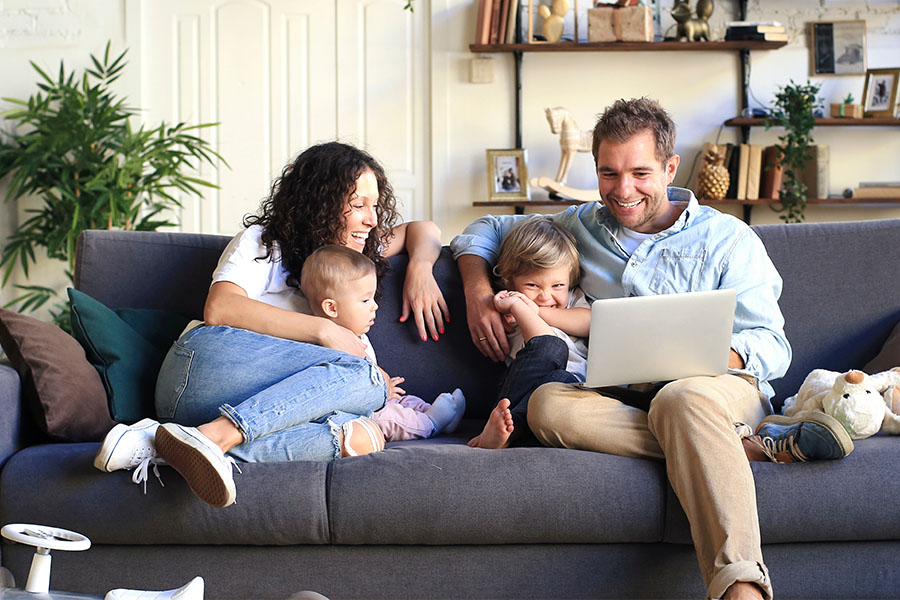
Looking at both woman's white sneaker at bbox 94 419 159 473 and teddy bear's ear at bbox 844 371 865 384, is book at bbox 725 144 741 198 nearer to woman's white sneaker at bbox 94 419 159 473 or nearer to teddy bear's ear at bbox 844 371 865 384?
teddy bear's ear at bbox 844 371 865 384

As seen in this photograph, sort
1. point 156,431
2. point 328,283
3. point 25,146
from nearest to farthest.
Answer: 1. point 156,431
2. point 328,283
3. point 25,146

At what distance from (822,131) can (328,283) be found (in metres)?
3.31

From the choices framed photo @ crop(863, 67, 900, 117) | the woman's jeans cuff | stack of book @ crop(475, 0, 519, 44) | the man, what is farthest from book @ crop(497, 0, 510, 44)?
the woman's jeans cuff

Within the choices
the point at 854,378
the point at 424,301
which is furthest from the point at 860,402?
the point at 424,301

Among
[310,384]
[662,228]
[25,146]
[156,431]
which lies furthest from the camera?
[25,146]

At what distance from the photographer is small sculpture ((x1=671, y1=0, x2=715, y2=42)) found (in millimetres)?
4188

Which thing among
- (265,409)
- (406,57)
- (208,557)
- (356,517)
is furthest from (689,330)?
(406,57)

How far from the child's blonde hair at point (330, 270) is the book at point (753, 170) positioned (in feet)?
9.24

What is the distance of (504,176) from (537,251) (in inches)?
91.9

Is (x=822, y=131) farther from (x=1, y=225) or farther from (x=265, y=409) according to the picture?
(x=1, y=225)

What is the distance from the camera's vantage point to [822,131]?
4.35 meters

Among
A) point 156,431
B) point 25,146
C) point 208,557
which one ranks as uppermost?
point 25,146

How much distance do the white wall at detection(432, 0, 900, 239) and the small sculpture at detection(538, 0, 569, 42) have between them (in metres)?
0.13

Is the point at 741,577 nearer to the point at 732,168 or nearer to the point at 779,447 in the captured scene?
the point at 779,447
